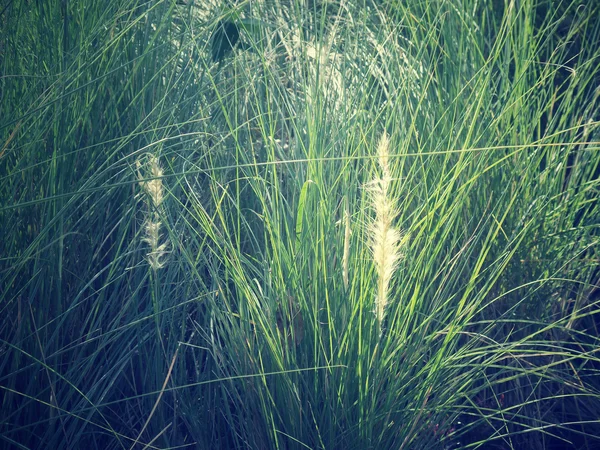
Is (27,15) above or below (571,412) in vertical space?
above

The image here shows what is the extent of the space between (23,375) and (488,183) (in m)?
1.21

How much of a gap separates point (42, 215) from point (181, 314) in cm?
39

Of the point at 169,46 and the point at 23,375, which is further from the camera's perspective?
the point at 169,46

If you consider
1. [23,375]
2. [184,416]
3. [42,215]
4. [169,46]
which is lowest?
[184,416]

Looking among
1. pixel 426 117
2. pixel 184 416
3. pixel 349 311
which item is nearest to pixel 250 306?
pixel 349 311

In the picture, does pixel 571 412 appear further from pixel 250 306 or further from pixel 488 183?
pixel 250 306

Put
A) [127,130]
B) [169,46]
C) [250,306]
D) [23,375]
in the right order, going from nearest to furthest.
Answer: [250,306] < [23,375] < [127,130] < [169,46]

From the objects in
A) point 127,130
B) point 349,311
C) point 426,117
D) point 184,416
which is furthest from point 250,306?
point 426,117

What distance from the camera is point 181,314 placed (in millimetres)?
1412

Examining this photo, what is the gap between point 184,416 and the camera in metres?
1.24

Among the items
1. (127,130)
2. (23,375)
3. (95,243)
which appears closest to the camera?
(23,375)

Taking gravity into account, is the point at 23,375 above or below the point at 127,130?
below

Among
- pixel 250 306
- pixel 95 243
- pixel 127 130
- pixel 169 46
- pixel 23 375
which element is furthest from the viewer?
pixel 169 46

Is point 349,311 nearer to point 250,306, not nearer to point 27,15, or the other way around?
point 250,306
